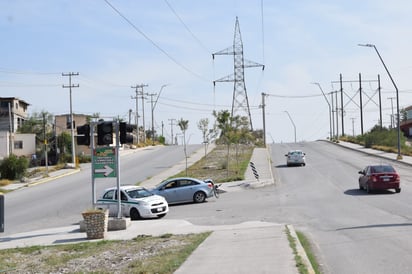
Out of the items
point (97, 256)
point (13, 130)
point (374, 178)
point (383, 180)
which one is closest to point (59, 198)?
point (374, 178)

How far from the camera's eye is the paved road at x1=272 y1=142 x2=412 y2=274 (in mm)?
12566

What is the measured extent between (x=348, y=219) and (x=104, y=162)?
8.60 metres

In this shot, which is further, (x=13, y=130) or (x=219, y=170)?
(x=13, y=130)

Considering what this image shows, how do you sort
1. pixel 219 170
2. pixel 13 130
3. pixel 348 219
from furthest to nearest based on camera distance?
→ pixel 13 130 → pixel 219 170 → pixel 348 219

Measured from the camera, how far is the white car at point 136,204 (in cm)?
2541

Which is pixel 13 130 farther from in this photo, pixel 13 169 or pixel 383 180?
pixel 383 180


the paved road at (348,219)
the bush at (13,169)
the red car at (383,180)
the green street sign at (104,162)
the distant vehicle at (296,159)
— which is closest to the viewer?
the paved road at (348,219)

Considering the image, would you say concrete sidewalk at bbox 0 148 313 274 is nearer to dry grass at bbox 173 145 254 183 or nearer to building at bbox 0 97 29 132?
dry grass at bbox 173 145 254 183

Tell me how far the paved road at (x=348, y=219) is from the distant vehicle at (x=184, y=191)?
3.84m

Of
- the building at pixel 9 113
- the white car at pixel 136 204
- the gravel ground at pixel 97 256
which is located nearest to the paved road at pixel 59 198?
the white car at pixel 136 204

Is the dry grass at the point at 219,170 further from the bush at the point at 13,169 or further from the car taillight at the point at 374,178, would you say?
the bush at the point at 13,169

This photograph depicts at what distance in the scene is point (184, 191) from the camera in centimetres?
3191

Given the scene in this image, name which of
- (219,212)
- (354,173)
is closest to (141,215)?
(219,212)

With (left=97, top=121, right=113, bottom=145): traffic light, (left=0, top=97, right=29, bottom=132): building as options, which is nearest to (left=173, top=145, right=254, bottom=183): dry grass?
(left=97, top=121, right=113, bottom=145): traffic light
